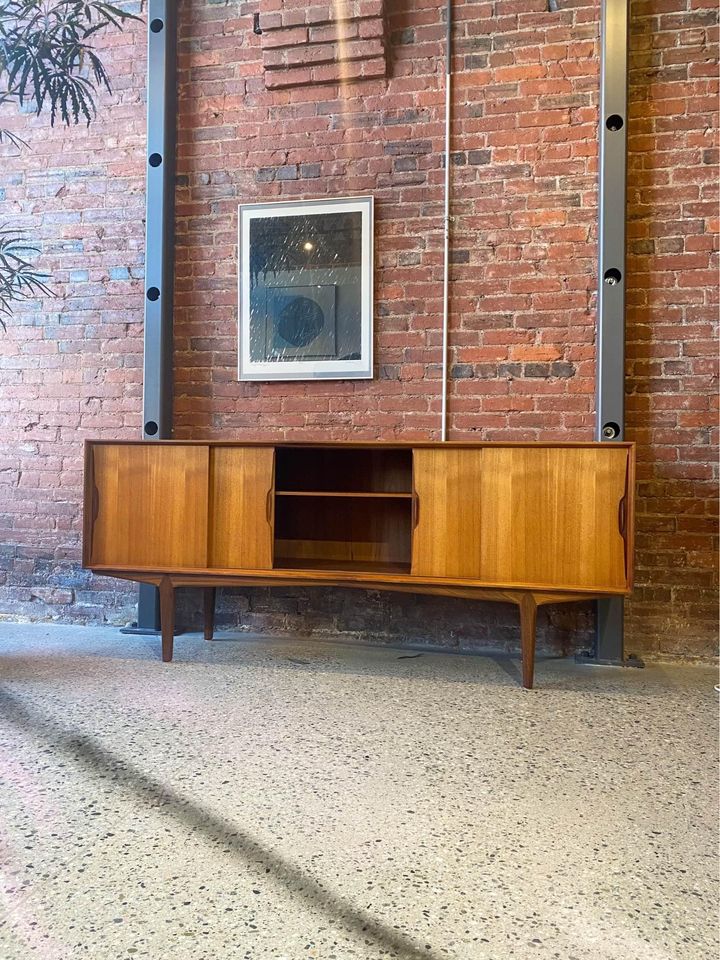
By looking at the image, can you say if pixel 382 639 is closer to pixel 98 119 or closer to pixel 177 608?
pixel 177 608

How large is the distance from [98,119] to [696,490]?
138 inches

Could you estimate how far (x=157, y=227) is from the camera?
317 centimetres

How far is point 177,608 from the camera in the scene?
3283mm

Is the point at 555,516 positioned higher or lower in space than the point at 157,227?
lower

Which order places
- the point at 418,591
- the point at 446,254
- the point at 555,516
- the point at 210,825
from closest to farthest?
the point at 210,825
the point at 555,516
the point at 418,591
the point at 446,254

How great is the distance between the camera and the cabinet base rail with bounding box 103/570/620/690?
96.4 inches

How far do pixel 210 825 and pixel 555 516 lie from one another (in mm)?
1590

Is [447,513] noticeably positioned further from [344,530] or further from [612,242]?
[612,242]

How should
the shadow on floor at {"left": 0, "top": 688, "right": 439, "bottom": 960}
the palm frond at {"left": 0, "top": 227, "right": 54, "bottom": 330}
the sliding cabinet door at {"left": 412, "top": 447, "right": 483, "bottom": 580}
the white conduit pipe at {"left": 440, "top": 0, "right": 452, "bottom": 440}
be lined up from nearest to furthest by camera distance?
the shadow on floor at {"left": 0, "top": 688, "right": 439, "bottom": 960}, the sliding cabinet door at {"left": 412, "top": 447, "right": 483, "bottom": 580}, the white conduit pipe at {"left": 440, "top": 0, "right": 452, "bottom": 440}, the palm frond at {"left": 0, "top": 227, "right": 54, "bottom": 330}

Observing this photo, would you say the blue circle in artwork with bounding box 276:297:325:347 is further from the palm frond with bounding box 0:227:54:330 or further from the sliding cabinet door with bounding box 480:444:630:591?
the palm frond with bounding box 0:227:54:330

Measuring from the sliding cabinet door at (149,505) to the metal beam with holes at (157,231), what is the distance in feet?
1.43

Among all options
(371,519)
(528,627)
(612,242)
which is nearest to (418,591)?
(528,627)

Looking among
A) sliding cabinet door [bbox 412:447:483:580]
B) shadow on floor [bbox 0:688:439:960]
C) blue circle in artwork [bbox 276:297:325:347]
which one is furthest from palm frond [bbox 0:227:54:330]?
sliding cabinet door [bbox 412:447:483:580]

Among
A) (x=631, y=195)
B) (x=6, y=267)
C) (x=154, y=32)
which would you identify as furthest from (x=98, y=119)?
(x=631, y=195)
